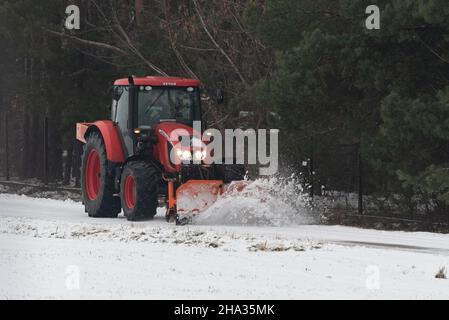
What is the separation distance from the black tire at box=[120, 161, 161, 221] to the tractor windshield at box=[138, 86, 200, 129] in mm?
1042

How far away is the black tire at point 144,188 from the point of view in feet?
60.8

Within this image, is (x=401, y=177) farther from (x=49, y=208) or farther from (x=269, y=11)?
(x=49, y=208)

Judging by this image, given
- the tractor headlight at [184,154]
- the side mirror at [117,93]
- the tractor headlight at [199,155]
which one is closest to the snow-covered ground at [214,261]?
the tractor headlight at [199,155]

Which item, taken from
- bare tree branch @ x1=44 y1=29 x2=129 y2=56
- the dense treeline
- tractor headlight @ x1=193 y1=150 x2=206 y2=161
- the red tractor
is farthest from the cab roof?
bare tree branch @ x1=44 y1=29 x2=129 y2=56

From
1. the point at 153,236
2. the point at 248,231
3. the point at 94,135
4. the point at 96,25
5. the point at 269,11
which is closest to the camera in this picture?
the point at 153,236

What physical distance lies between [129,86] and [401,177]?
5466mm

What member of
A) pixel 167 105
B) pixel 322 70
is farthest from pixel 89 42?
pixel 167 105

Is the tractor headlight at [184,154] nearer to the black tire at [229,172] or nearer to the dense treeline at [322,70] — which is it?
the black tire at [229,172]

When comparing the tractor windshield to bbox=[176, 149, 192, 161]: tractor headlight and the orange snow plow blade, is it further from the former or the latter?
the orange snow plow blade

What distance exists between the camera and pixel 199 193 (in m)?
18.3

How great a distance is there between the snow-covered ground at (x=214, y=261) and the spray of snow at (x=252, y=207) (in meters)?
0.09

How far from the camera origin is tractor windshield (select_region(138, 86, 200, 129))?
19.6 metres

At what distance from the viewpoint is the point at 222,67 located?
27.8 m

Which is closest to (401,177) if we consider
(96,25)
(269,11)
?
(269,11)
